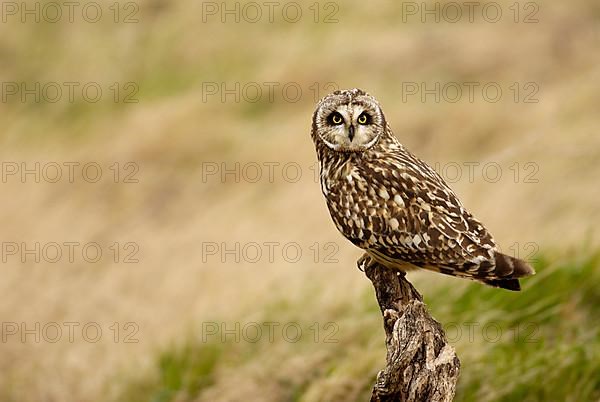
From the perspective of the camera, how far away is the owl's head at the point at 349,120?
13.2 feet

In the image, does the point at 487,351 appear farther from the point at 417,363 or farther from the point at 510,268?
the point at 417,363

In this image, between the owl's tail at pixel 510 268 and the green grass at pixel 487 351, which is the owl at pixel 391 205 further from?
the green grass at pixel 487 351

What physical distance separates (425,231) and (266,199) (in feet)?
18.2

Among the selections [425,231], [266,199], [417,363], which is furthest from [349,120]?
[266,199]

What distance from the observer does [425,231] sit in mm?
3854

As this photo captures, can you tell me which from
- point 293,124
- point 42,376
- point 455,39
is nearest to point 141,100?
point 293,124

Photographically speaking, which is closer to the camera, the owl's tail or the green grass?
the owl's tail

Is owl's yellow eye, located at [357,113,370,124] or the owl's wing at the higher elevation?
owl's yellow eye, located at [357,113,370,124]

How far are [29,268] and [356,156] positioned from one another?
6.04 m

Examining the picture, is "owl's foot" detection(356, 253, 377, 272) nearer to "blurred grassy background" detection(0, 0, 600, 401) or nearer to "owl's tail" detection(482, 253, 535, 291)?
"owl's tail" detection(482, 253, 535, 291)

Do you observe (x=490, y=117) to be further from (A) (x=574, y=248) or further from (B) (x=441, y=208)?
(B) (x=441, y=208)

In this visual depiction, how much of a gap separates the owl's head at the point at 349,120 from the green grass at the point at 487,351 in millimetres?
1697

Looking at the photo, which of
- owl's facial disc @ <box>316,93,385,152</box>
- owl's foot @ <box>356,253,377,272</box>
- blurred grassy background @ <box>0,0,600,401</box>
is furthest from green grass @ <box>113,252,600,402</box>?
owl's facial disc @ <box>316,93,385,152</box>

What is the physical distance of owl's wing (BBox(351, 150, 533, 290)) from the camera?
3.78 m
